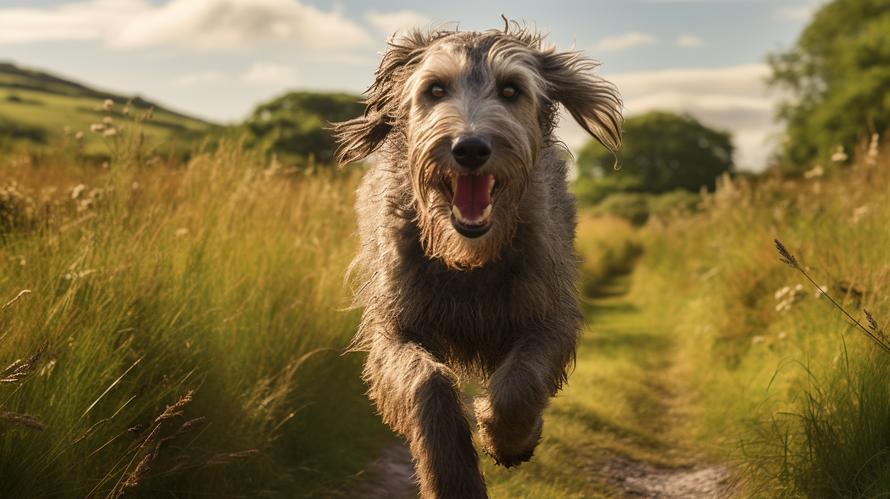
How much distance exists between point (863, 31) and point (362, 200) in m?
41.8

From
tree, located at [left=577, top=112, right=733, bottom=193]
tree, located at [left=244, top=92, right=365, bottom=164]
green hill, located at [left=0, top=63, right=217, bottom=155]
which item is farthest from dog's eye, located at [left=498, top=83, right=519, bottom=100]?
tree, located at [left=577, top=112, right=733, bottom=193]

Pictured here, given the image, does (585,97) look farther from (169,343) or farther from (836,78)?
(836,78)

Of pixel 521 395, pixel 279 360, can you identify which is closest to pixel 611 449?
pixel 279 360

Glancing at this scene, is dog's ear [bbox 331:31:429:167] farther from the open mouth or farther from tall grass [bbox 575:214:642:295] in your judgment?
tall grass [bbox 575:214:642:295]

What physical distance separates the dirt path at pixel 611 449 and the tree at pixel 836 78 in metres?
22.5

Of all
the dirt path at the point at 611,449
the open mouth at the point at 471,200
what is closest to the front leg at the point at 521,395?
the open mouth at the point at 471,200

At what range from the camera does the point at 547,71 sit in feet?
16.1

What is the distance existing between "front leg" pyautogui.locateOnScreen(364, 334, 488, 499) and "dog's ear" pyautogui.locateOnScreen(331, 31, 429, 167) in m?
1.38

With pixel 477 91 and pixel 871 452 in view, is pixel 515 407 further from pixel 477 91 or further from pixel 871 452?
pixel 871 452

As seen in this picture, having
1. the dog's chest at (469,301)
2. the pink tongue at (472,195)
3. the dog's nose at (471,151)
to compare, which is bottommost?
the dog's chest at (469,301)

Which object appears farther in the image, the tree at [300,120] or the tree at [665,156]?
the tree at [665,156]

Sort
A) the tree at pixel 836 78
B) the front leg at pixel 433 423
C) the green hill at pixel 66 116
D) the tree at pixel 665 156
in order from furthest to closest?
the tree at pixel 665 156 < the tree at pixel 836 78 < the green hill at pixel 66 116 < the front leg at pixel 433 423

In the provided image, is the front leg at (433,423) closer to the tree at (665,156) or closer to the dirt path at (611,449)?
the dirt path at (611,449)

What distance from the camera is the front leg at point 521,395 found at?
13.2ft
